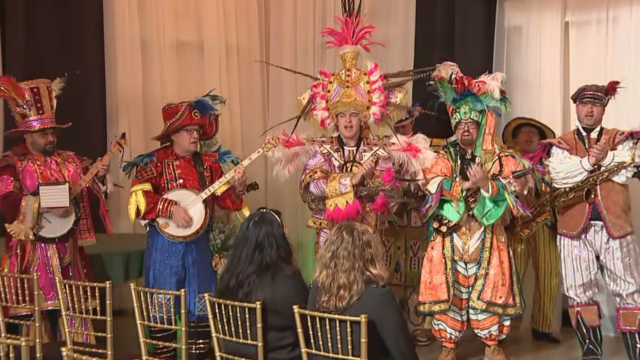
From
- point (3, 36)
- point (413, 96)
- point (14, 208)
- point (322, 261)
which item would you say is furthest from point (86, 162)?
point (413, 96)

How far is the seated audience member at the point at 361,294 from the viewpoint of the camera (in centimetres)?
260

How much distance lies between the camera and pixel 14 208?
385 centimetres

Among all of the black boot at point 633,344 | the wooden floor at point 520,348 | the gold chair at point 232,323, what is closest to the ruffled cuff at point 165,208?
the wooden floor at point 520,348

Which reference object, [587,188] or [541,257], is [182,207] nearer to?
[587,188]

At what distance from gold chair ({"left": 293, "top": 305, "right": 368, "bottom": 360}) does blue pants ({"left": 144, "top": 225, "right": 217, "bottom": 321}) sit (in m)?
1.37

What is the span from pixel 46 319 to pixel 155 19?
2.27 meters

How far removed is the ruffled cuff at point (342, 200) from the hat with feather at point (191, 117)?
0.78 m

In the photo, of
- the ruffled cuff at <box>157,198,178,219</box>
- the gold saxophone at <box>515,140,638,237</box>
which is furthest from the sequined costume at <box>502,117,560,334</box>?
the ruffled cuff at <box>157,198,178,219</box>

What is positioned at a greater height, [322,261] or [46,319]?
[322,261]

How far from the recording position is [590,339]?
3.91 m

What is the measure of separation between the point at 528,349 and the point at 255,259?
2341 mm

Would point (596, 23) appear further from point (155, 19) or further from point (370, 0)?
point (155, 19)

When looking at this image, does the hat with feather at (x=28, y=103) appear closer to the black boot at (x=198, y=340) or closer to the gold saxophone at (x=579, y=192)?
the black boot at (x=198, y=340)

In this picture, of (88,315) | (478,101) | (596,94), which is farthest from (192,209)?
(596,94)
